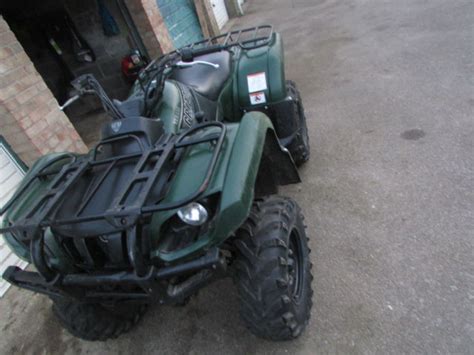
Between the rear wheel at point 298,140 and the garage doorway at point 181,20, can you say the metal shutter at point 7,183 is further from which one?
the garage doorway at point 181,20

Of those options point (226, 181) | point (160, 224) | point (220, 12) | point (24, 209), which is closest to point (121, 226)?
point (160, 224)

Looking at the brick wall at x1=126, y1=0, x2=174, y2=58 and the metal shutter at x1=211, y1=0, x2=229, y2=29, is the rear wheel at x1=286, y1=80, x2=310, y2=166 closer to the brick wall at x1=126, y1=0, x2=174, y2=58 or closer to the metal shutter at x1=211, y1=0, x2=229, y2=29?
the brick wall at x1=126, y1=0, x2=174, y2=58

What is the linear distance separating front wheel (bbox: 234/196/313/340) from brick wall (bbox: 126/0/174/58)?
505 centimetres

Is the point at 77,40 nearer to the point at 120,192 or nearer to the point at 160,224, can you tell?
the point at 120,192

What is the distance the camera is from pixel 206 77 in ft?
9.43

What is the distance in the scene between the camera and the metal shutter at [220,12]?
9902mm

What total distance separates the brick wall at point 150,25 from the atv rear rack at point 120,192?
15.3 feet

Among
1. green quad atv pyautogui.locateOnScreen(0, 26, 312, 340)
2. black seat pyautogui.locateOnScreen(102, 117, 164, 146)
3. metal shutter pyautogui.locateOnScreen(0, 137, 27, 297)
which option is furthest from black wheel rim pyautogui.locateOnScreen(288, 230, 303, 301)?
metal shutter pyautogui.locateOnScreen(0, 137, 27, 297)

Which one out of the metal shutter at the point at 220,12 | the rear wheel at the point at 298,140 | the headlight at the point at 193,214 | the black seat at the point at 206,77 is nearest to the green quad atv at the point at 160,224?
the headlight at the point at 193,214

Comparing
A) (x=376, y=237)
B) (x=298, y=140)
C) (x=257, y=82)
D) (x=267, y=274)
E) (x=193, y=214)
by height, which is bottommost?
(x=376, y=237)

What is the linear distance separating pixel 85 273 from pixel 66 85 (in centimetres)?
637

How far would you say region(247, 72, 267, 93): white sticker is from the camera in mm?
2881

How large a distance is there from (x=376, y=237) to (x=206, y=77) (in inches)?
72.9

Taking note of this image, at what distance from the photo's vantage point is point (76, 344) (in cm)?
237
